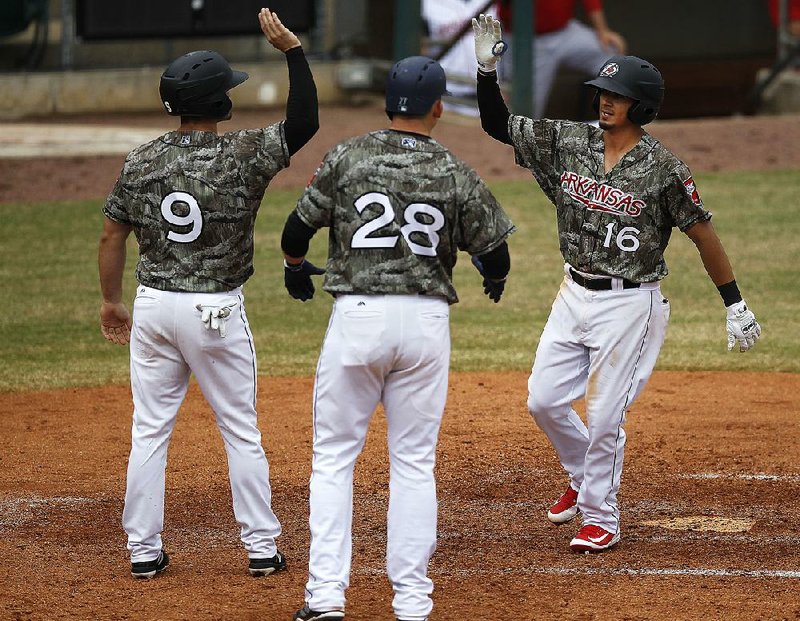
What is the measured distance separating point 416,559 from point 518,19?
12.1 meters

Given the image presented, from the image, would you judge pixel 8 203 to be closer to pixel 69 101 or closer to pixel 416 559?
pixel 69 101

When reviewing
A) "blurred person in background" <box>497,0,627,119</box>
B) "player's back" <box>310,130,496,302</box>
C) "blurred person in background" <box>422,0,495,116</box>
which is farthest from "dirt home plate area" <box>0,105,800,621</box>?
"blurred person in background" <box>422,0,495,116</box>

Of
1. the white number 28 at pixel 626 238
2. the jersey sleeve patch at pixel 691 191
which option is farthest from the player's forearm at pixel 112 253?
the jersey sleeve patch at pixel 691 191

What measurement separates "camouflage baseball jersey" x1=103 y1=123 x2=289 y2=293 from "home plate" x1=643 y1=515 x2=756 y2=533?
2.09 meters

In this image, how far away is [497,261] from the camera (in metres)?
4.51

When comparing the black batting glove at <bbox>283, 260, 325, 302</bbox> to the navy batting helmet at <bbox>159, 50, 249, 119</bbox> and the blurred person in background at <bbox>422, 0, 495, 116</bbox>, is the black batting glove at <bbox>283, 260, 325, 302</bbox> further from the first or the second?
the blurred person in background at <bbox>422, 0, 495, 116</bbox>

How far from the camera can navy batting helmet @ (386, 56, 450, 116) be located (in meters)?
4.32

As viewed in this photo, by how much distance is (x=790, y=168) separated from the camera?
1494 cm

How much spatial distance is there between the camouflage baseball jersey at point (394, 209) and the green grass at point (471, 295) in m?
4.43

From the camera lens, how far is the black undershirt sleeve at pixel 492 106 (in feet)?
17.7

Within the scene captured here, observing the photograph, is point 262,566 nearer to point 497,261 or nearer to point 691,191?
point 497,261

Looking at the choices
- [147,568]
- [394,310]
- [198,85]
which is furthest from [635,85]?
[147,568]

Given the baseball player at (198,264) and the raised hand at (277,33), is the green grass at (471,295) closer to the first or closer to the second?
the baseball player at (198,264)

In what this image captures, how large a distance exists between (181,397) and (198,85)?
1123 mm
